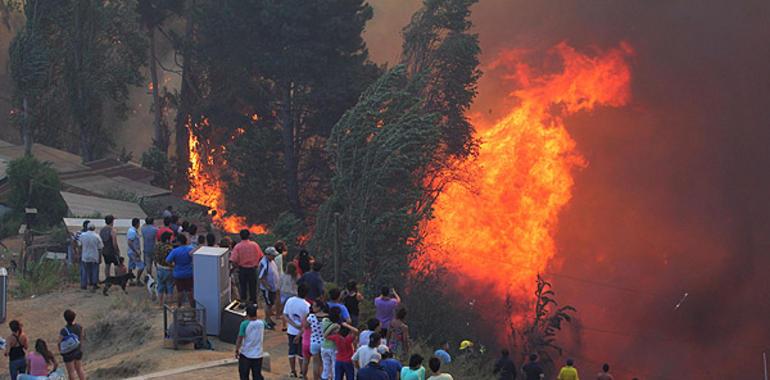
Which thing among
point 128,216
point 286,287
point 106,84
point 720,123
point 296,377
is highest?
point 106,84

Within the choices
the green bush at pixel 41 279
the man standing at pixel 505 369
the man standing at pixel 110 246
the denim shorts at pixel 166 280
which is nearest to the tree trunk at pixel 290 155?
the green bush at pixel 41 279

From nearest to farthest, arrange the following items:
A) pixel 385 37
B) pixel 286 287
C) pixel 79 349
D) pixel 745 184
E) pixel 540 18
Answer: pixel 79 349 → pixel 286 287 → pixel 745 184 → pixel 540 18 → pixel 385 37

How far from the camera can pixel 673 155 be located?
136 ft

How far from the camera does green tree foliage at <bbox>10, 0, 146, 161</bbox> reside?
1764 inches

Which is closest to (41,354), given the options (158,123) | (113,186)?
(113,186)

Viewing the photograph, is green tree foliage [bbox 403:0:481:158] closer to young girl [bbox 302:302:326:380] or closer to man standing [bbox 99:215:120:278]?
man standing [bbox 99:215:120:278]

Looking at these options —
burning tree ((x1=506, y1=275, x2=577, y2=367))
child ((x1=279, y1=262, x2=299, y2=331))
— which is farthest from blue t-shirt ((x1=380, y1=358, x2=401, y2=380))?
burning tree ((x1=506, y1=275, x2=577, y2=367))

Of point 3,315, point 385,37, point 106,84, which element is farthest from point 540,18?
point 3,315

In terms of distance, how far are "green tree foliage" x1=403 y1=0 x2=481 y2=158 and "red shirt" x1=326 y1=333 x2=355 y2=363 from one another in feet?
80.3

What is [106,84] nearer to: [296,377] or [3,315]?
[3,315]

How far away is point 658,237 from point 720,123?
477 cm

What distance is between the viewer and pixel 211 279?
1856 cm

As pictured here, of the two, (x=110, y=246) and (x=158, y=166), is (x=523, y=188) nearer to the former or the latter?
(x=158, y=166)

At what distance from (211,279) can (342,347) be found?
441 cm
